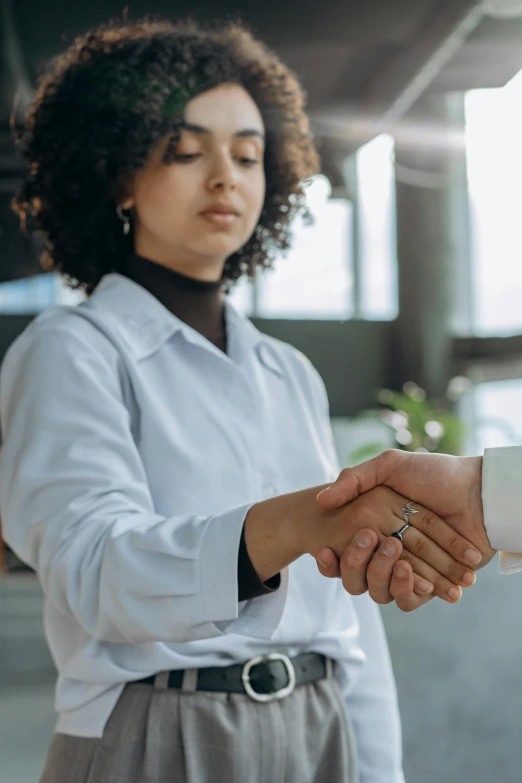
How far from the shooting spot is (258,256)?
5.05 ft

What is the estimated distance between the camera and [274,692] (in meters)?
0.96

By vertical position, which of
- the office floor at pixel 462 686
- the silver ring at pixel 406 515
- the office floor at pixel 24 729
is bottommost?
the office floor at pixel 24 729

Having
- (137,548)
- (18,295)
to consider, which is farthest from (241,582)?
(18,295)

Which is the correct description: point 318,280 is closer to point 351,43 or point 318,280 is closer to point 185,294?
point 351,43

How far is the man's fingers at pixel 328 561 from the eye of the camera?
32.5 inches

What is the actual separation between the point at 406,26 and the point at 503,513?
515 cm

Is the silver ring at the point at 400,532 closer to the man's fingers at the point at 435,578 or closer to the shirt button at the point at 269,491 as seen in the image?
the man's fingers at the point at 435,578

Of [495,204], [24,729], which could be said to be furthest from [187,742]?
[495,204]

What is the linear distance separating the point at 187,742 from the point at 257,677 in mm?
97

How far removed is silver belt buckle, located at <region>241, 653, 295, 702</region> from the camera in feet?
3.10

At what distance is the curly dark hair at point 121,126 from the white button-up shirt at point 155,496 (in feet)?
0.68

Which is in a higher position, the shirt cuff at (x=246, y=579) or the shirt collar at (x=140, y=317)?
the shirt collar at (x=140, y=317)

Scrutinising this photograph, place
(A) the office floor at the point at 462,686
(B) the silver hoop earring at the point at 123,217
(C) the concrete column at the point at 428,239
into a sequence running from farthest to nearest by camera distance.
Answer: (C) the concrete column at the point at 428,239, (A) the office floor at the point at 462,686, (B) the silver hoop earring at the point at 123,217

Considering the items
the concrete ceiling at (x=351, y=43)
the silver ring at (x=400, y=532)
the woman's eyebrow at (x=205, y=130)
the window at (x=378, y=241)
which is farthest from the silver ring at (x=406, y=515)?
the window at (x=378, y=241)
